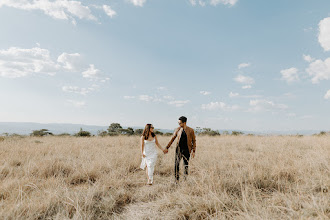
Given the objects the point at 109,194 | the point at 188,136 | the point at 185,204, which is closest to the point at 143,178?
the point at 109,194

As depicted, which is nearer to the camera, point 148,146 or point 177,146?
point 177,146

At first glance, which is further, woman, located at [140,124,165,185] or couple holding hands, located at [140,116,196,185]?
woman, located at [140,124,165,185]

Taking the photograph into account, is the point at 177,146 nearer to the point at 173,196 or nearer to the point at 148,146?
the point at 148,146

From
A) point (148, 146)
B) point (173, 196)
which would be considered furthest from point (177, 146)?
point (173, 196)

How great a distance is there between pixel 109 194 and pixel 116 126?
36.3m

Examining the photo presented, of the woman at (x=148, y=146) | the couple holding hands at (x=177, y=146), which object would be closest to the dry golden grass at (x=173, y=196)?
the couple holding hands at (x=177, y=146)

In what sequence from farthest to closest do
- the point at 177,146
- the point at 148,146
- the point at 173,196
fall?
the point at 148,146
the point at 177,146
the point at 173,196

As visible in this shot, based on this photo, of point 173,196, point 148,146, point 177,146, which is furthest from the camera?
point 148,146

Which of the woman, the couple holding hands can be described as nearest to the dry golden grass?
the couple holding hands

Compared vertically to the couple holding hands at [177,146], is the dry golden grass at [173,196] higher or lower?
lower

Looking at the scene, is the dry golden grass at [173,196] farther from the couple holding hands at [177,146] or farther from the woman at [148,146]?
the woman at [148,146]

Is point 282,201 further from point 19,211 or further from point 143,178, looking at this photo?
point 19,211

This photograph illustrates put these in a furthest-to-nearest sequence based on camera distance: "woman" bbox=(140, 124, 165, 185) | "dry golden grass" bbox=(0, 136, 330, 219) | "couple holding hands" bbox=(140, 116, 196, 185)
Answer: "woman" bbox=(140, 124, 165, 185) → "couple holding hands" bbox=(140, 116, 196, 185) → "dry golden grass" bbox=(0, 136, 330, 219)

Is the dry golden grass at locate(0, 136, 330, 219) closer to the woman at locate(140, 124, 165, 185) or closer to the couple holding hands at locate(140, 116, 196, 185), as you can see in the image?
the couple holding hands at locate(140, 116, 196, 185)
